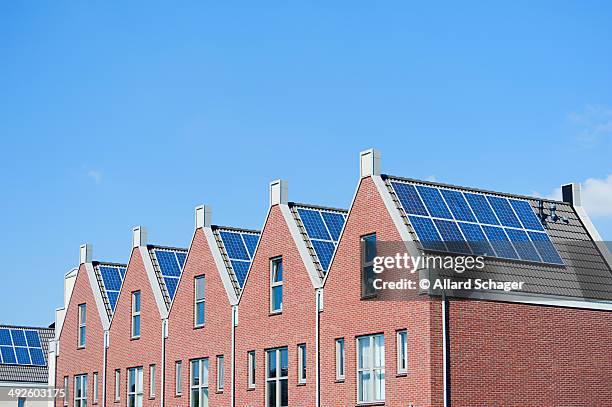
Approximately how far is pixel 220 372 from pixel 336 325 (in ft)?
25.5

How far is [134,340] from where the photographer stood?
47.8 metres

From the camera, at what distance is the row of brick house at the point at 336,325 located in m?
32.3

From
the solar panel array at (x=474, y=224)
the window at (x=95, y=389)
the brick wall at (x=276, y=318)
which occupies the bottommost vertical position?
the window at (x=95, y=389)

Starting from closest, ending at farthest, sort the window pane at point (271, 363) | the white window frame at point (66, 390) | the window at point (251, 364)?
the window pane at point (271, 363), the window at point (251, 364), the white window frame at point (66, 390)

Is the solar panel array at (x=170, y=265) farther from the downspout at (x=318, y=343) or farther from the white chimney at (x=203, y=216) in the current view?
the downspout at (x=318, y=343)

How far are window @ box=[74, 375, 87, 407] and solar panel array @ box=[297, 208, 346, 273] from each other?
1726cm

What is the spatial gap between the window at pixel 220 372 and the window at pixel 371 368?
8.38m

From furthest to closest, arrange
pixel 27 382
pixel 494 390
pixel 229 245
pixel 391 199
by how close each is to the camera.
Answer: pixel 27 382 < pixel 229 245 < pixel 391 199 < pixel 494 390

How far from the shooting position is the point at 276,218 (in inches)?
1555

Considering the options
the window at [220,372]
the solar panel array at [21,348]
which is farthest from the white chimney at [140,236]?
the solar panel array at [21,348]

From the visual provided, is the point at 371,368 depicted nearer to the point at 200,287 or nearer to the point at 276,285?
the point at 276,285

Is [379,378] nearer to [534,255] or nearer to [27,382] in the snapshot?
[534,255]

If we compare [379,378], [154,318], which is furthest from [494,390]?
[154,318]

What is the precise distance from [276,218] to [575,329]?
36.4ft
